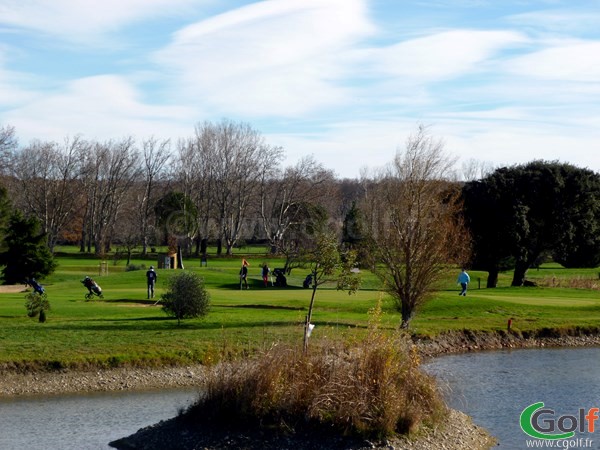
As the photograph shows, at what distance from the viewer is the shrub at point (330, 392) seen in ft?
Result: 61.3

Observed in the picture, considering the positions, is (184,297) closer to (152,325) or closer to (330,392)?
(152,325)

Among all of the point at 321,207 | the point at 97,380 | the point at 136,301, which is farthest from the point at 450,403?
the point at 321,207

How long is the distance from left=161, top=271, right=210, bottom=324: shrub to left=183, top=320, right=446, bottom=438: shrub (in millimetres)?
14662

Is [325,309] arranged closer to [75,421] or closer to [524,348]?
[524,348]

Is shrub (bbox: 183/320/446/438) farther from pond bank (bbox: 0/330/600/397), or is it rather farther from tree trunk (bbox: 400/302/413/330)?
tree trunk (bbox: 400/302/413/330)

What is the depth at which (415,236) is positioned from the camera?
→ 3528 centimetres

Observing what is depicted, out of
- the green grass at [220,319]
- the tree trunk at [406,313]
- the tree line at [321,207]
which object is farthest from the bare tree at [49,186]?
the tree trunk at [406,313]

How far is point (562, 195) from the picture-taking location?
64875 millimetres

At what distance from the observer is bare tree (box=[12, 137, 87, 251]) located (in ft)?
346

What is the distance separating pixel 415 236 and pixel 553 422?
43.9 ft

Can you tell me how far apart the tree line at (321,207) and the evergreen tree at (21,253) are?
4421 mm

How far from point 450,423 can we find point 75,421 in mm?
9111

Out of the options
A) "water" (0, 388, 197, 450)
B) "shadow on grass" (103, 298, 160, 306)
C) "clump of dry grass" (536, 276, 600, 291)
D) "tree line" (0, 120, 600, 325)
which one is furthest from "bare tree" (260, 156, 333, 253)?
"water" (0, 388, 197, 450)

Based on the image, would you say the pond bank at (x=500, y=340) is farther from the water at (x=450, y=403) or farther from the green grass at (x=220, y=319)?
the water at (x=450, y=403)
